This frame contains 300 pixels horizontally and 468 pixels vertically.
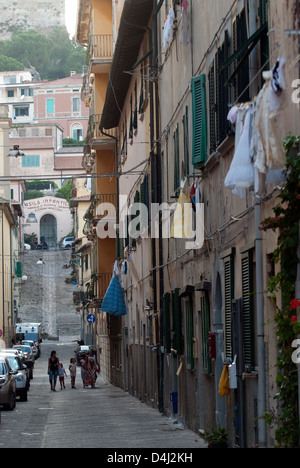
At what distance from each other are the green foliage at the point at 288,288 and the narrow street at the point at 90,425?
594cm

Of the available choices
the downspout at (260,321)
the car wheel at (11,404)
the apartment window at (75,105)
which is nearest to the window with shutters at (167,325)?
the car wheel at (11,404)

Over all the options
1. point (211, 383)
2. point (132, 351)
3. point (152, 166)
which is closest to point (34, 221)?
point (132, 351)

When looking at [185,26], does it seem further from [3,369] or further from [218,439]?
[3,369]

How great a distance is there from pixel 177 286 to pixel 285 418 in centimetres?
1140

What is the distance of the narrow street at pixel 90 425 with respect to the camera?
18.1 m

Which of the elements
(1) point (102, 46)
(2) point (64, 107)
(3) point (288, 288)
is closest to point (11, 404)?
(1) point (102, 46)

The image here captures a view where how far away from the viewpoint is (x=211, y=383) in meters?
17.2

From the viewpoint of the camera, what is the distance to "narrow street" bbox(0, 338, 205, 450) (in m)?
18.1

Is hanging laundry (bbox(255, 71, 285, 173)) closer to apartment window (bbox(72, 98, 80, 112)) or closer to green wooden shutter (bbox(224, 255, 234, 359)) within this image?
green wooden shutter (bbox(224, 255, 234, 359))

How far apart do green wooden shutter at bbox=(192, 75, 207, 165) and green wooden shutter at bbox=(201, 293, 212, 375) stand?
2.28 metres

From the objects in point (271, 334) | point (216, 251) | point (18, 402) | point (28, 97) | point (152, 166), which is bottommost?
point (18, 402)

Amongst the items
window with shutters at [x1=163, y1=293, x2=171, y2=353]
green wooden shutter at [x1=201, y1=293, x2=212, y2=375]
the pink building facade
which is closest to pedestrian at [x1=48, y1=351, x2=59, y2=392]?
window with shutters at [x1=163, y1=293, x2=171, y2=353]

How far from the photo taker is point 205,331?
58.0ft
